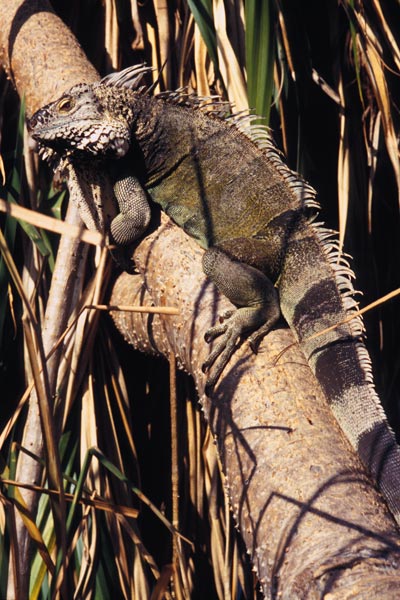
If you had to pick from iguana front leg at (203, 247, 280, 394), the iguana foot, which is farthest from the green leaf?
the iguana foot

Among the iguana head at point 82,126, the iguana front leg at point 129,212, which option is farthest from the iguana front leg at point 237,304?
the iguana head at point 82,126

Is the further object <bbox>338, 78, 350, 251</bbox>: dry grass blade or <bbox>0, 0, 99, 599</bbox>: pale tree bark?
<bbox>338, 78, 350, 251</bbox>: dry grass blade

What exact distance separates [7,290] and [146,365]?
755mm

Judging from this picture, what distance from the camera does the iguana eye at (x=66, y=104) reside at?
9.62 feet

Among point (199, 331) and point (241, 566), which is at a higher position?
point (199, 331)

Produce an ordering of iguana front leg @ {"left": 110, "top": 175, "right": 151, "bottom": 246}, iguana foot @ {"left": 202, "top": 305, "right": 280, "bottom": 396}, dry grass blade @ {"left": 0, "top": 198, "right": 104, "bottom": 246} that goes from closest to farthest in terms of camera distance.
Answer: dry grass blade @ {"left": 0, "top": 198, "right": 104, "bottom": 246} < iguana foot @ {"left": 202, "top": 305, "right": 280, "bottom": 396} < iguana front leg @ {"left": 110, "top": 175, "right": 151, "bottom": 246}

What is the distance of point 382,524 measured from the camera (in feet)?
5.06

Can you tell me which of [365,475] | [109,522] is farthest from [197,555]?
[365,475]

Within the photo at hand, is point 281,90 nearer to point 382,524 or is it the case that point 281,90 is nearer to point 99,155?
point 99,155

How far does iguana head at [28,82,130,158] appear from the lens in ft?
9.72

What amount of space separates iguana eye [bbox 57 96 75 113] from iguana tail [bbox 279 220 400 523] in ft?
3.42

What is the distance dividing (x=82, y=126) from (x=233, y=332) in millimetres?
1283

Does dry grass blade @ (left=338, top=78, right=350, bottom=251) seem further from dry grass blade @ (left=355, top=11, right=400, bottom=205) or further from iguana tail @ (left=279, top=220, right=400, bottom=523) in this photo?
iguana tail @ (left=279, top=220, right=400, bottom=523)

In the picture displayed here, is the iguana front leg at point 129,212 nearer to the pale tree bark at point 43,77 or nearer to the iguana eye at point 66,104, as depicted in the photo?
the pale tree bark at point 43,77
